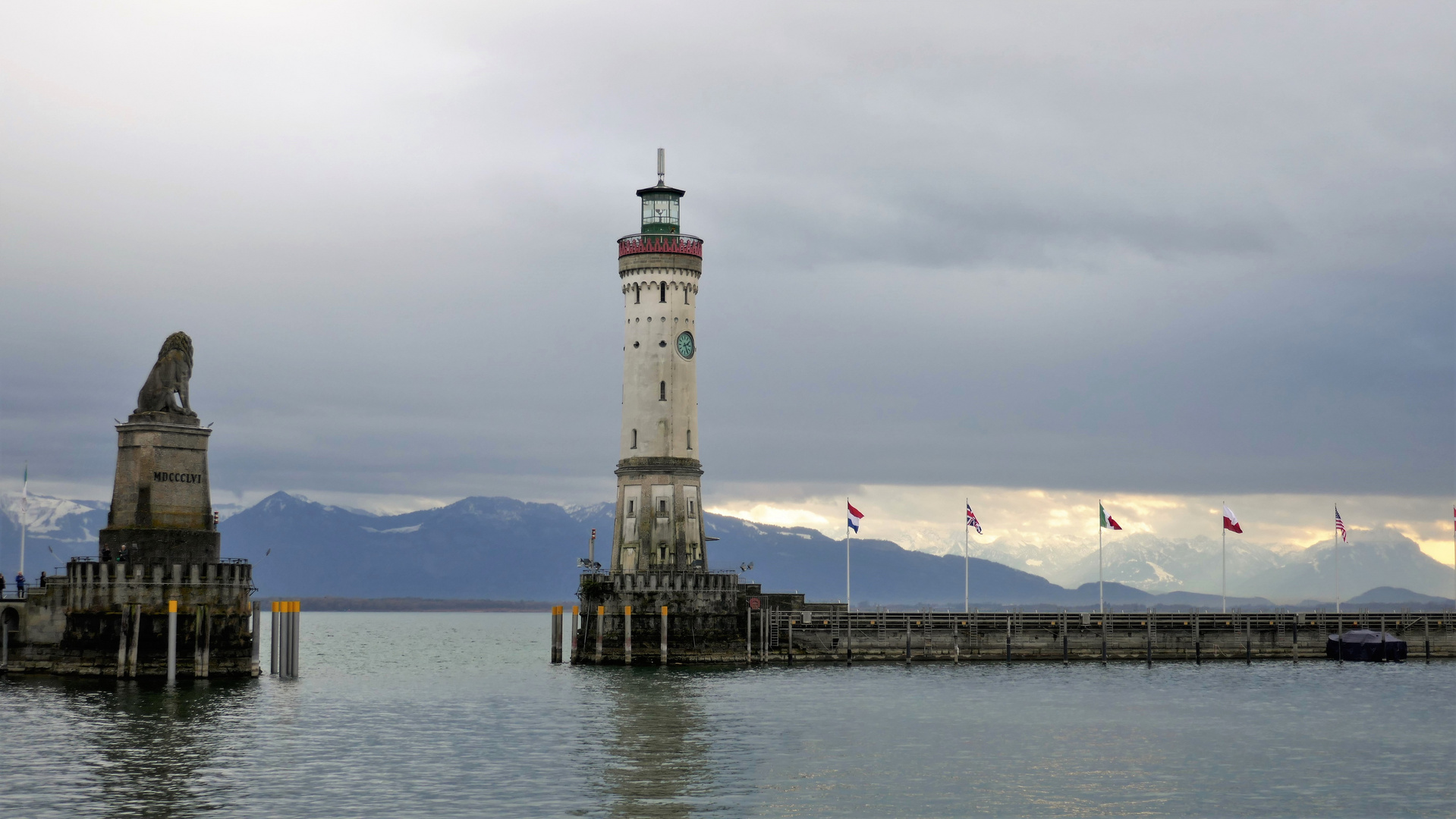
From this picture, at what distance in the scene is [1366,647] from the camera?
110062 millimetres

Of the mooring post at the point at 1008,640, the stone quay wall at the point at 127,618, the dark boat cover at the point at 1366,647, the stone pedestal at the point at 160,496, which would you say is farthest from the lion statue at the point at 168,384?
the dark boat cover at the point at 1366,647

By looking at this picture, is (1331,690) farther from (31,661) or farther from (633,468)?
(31,661)

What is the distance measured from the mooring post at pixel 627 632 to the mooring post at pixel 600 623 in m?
1.22

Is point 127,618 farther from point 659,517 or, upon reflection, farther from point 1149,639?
point 1149,639

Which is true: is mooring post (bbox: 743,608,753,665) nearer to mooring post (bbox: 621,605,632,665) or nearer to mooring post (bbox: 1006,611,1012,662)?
mooring post (bbox: 621,605,632,665)

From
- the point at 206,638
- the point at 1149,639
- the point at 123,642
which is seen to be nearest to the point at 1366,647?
the point at 1149,639

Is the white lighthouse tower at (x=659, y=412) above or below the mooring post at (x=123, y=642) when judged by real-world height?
above

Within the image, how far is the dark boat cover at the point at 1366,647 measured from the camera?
360 feet

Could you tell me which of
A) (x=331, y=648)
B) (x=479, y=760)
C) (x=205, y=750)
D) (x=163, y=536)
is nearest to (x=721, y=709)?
(x=479, y=760)

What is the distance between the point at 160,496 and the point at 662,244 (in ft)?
127

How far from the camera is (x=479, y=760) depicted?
59.0 meters

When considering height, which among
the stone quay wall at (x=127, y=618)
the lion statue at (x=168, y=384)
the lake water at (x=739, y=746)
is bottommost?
the lake water at (x=739, y=746)

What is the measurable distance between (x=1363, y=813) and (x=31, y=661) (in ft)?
220

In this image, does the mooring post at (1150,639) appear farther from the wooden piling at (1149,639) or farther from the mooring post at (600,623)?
the mooring post at (600,623)
